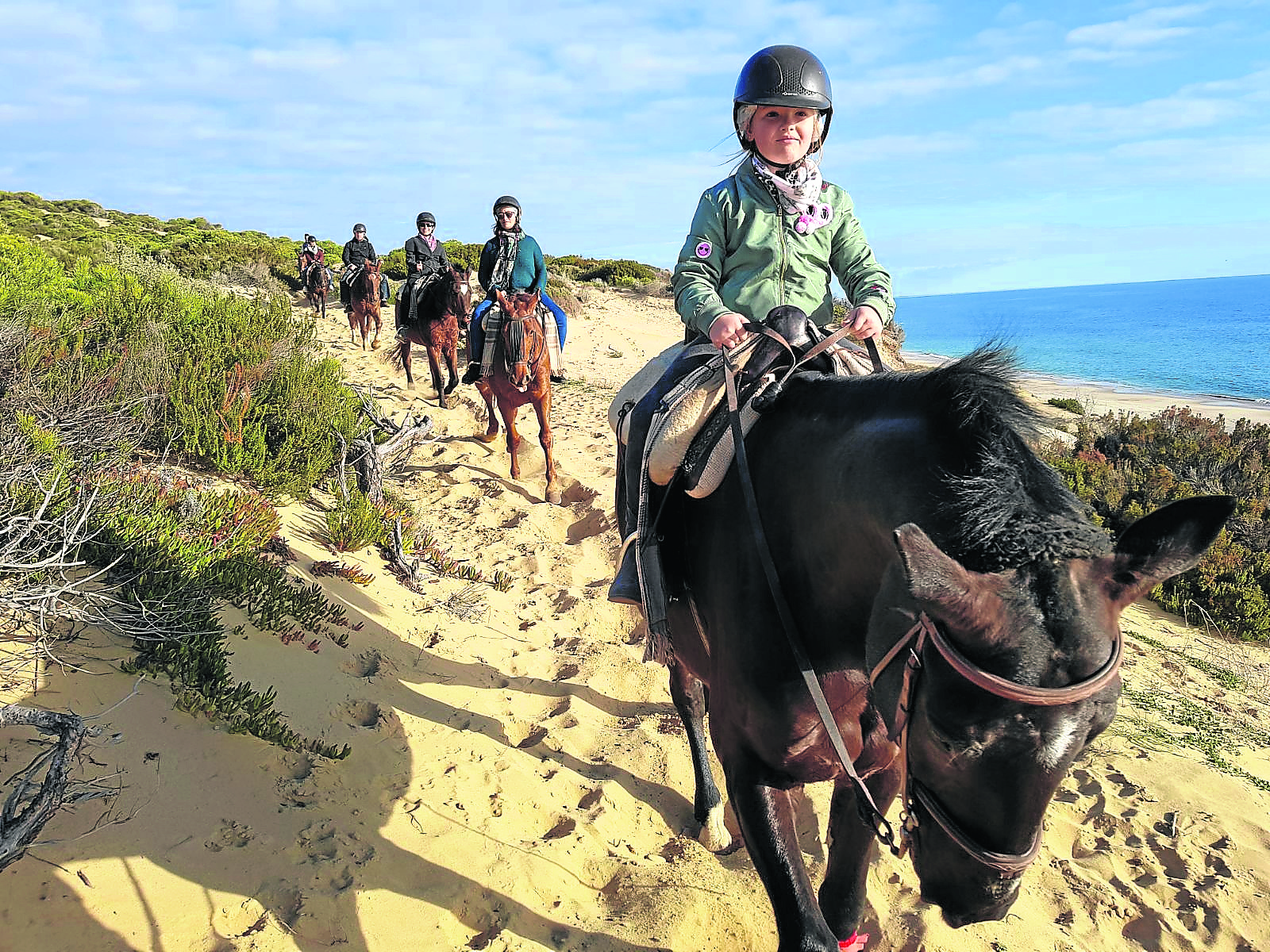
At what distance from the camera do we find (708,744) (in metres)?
4.38

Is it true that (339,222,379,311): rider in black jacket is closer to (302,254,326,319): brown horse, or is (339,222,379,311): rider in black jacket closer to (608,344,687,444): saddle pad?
(302,254,326,319): brown horse

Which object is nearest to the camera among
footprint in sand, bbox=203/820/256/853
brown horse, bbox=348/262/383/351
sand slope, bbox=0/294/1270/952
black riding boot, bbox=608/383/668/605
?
sand slope, bbox=0/294/1270/952

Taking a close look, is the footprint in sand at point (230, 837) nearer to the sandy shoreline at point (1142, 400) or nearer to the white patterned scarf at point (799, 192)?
the white patterned scarf at point (799, 192)

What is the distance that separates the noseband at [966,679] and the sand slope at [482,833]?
1.86 metres

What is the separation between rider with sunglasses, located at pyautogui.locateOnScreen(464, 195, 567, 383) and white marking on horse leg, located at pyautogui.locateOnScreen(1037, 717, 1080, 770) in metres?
8.27

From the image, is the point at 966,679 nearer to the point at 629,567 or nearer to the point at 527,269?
the point at 629,567

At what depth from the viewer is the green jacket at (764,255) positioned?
2990mm

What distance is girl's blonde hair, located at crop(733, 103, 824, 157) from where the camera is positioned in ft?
9.86

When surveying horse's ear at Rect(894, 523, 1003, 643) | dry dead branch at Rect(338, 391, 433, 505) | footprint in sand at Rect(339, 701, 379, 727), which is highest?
horse's ear at Rect(894, 523, 1003, 643)

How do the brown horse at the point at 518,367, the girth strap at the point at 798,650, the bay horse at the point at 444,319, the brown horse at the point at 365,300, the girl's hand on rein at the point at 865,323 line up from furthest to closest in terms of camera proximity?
1. the brown horse at the point at 365,300
2. the bay horse at the point at 444,319
3. the brown horse at the point at 518,367
4. the girl's hand on rein at the point at 865,323
5. the girth strap at the point at 798,650

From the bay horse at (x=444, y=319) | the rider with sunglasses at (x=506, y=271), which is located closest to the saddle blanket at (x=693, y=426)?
the rider with sunglasses at (x=506, y=271)

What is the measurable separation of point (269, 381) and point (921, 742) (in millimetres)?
6902

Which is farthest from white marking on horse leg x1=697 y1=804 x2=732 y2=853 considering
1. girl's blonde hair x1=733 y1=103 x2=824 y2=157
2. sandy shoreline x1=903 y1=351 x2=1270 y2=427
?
sandy shoreline x1=903 y1=351 x2=1270 y2=427

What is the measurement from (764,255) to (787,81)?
0.65 m
